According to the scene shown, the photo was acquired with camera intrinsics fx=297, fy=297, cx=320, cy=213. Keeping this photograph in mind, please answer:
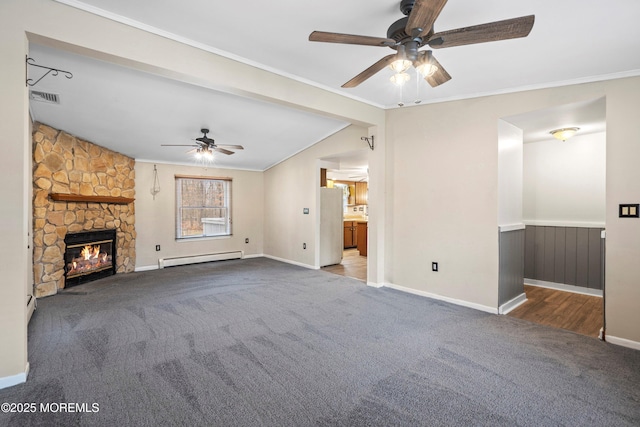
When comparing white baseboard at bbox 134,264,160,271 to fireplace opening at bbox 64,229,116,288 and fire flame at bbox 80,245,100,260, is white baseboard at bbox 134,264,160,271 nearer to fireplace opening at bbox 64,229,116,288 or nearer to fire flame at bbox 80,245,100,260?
fireplace opening at bbox 64,229,116,288

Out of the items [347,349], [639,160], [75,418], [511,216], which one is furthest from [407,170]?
[75,418]

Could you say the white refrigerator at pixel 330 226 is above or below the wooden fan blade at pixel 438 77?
below

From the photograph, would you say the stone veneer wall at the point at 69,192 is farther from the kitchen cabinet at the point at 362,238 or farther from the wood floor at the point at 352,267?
the kitchen cabinet at the point at 362,238

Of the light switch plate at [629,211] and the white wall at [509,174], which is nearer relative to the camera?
the light switch plate at [629,211]

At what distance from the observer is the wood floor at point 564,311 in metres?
3.28

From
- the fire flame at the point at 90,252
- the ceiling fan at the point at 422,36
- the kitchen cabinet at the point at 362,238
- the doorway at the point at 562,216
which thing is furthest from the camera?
the kitchen cabinet at the point at 362,238

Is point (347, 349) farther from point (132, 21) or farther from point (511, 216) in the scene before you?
point (132, 21)

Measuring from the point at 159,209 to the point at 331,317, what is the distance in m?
4.77

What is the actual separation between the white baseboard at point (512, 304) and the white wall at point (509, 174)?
3.25 ft

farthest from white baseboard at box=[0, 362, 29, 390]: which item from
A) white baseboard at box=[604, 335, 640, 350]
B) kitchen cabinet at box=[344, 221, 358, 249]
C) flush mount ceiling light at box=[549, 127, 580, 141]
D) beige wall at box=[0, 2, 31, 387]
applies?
kitchen cabinet at box=[344, 221, 358, 249]

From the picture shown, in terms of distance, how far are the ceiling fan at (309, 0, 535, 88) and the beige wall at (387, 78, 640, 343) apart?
1737 millimetres

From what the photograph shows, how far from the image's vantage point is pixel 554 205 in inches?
187

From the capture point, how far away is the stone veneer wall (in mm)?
4156

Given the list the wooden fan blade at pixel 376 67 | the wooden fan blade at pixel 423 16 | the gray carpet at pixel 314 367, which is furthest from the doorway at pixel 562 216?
the wooden fan blade at pixel 423 16
